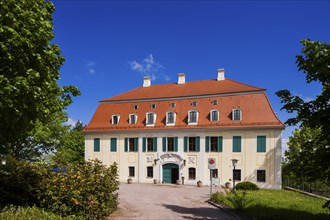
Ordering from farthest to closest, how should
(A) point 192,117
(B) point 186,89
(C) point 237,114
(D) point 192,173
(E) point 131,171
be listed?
(B) point 186,89 → (E) point 131,171 → (A) point 192,117 → (D) point 192,173 → (C) point 237,114

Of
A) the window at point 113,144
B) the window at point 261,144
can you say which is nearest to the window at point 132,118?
the window at point 113,144

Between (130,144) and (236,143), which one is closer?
(236,143)

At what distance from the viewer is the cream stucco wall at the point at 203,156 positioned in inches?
1140

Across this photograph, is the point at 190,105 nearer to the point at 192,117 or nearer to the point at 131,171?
the point at 192,117

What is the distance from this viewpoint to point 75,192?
34.8 ft

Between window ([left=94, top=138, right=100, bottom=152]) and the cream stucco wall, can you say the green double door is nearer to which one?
the cream stucco wall

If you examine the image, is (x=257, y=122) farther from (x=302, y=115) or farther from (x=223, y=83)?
(x=302, y=115)

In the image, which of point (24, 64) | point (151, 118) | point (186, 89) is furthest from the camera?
point (186, 89)

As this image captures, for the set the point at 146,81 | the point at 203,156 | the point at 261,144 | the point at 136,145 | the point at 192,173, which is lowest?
the point at 192,173

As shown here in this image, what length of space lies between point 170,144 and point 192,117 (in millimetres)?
3895

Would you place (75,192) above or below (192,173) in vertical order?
above

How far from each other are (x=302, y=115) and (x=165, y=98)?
25.7 meters

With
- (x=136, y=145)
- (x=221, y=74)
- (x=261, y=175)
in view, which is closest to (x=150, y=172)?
(x=136, y=145)

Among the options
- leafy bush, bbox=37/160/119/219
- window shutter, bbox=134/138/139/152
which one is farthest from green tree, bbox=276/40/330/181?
window shutter, bbox=134/138/139/152
